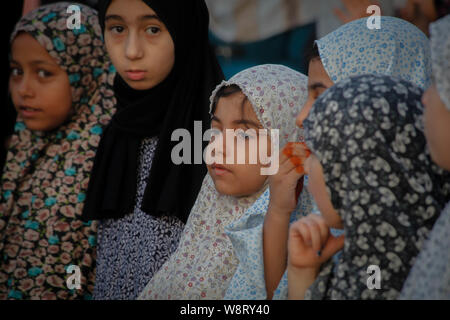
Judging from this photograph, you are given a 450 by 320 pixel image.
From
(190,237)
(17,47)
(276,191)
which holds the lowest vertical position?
(190,237)

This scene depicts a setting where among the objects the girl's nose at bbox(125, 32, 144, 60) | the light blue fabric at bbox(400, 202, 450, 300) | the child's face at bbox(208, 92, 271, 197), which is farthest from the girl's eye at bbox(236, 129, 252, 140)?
the light blue fabric at bbox(400, 202, 450, 300)

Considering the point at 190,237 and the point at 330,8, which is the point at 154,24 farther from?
the point at 330,8

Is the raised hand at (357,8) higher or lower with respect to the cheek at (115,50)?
higher

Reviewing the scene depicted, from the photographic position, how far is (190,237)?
226 cm

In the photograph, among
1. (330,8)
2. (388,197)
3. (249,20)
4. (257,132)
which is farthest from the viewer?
(249,20)

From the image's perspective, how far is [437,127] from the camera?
1.32 m

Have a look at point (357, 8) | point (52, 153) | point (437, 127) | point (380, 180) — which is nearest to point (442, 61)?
point (437, 127)

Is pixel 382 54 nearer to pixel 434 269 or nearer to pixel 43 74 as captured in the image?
pixel 434 269

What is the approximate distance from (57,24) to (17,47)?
23 centimetres

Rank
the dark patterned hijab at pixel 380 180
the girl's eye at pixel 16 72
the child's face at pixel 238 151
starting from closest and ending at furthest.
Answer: the dark patterned hijab at pixel 380 180, the child's face at pixel 238 151, the girl's eye at pixel 16 72

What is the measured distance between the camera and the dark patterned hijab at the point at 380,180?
1.41m

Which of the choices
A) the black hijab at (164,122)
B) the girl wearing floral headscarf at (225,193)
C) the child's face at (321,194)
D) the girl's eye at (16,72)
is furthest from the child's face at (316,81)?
the girl's eye at (16,72)

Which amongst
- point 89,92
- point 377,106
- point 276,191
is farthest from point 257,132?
point 89,92

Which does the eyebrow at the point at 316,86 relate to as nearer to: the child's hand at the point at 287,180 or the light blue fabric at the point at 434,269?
the child's hand at the point at 287,180
